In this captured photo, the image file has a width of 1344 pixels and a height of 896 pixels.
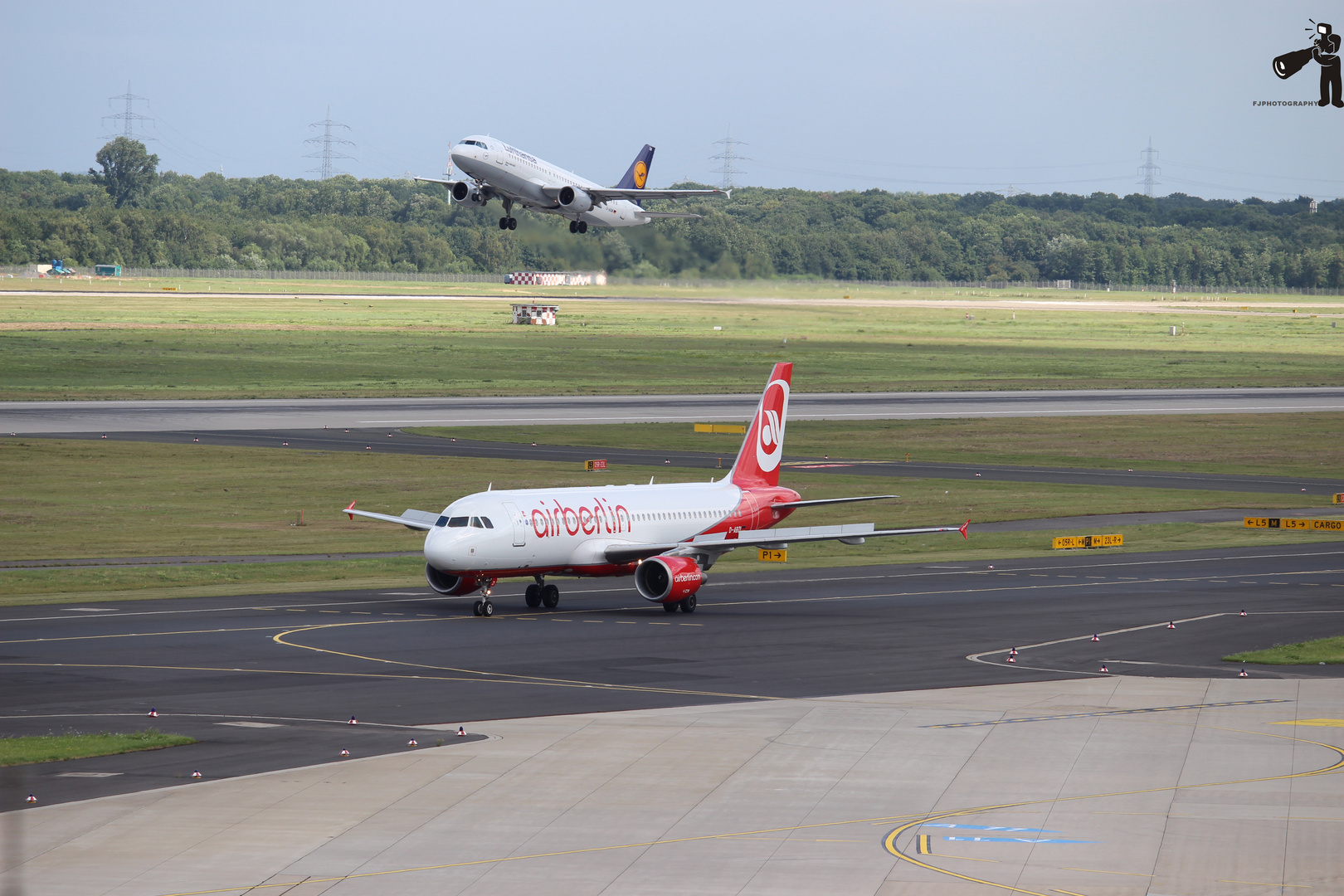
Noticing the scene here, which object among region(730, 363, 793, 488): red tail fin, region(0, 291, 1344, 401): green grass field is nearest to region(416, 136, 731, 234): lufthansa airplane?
region(0, 291, 1344, 401): green grass field

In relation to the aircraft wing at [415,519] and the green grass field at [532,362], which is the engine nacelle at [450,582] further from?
the green grass field at [532,362]

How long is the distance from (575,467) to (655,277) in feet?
120

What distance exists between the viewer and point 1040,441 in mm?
106312

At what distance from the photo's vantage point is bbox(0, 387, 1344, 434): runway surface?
106 meters

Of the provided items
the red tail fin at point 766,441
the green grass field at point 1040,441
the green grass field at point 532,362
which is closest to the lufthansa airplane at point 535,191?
the green grass field at point 1040,441

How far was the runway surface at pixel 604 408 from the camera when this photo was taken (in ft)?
349

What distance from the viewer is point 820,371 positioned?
157750 mm

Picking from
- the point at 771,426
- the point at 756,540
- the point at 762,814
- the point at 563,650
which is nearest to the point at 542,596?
the point at 756,540

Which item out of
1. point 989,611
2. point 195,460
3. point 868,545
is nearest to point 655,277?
point 195,460

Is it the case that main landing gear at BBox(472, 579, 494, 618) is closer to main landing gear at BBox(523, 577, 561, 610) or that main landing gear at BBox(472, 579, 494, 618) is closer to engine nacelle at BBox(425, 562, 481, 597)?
engine nacelle at BBox(425, 562, 481, 597)

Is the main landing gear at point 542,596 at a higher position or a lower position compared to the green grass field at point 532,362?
lower

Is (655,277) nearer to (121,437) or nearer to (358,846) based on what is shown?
(121,437)

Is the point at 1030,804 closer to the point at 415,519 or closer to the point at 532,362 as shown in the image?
the point at 415,519

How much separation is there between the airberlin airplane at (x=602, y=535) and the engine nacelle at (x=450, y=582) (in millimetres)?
27
